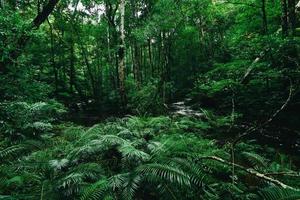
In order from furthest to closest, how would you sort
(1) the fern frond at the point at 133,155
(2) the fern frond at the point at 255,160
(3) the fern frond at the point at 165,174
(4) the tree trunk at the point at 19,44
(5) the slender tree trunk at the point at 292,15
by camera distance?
1. (5) the slender tree trunk at the point at 292,15
2. (4) the tree trunk at the point at 19,44
3. (2) the fern frond at the point at 255,160
4. (1) the fern frond at the point at 133,155
5. (3) the fern frond at the point at 165,174

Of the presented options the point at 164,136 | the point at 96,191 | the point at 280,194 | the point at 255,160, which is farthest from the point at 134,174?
the point at 164,136

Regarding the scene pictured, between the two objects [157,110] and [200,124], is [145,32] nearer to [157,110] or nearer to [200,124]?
[157,110]

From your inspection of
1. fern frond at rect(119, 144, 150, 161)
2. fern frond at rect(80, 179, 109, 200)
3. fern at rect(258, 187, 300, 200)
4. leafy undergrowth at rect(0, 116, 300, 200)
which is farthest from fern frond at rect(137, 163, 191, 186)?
fern at rect(258, 187, 300, 200)

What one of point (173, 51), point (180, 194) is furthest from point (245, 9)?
point (173, 51)

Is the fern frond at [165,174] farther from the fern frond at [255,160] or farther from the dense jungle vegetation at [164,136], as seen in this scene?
the fern frond at [255,160]

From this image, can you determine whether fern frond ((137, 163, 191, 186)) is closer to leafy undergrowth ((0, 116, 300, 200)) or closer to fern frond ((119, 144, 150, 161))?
leafy undergrowth ((0, 116, 300, 200))

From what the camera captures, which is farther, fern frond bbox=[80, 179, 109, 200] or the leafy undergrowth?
the leafy undergrowth

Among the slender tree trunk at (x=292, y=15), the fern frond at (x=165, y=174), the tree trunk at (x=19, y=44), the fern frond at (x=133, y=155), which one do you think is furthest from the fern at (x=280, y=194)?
the slender tree trunk at (x=292, y=15)

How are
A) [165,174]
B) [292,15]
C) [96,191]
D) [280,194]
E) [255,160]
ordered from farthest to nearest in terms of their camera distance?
[292,15]
[255,160]
[165,174]
[96,191]
[280,194]

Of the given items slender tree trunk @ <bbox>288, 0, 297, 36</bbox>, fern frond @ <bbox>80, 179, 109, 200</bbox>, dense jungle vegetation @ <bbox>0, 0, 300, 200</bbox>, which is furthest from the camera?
slender tree trunk @ <bbox>288, 0, 297, 36</bbox>

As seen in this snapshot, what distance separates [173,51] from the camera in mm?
34094

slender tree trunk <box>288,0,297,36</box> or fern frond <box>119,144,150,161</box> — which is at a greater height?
slender tree trunk <box>288,0,297,36</box>

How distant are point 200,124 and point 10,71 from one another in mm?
6633

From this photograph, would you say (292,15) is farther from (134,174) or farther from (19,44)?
(19,44)
